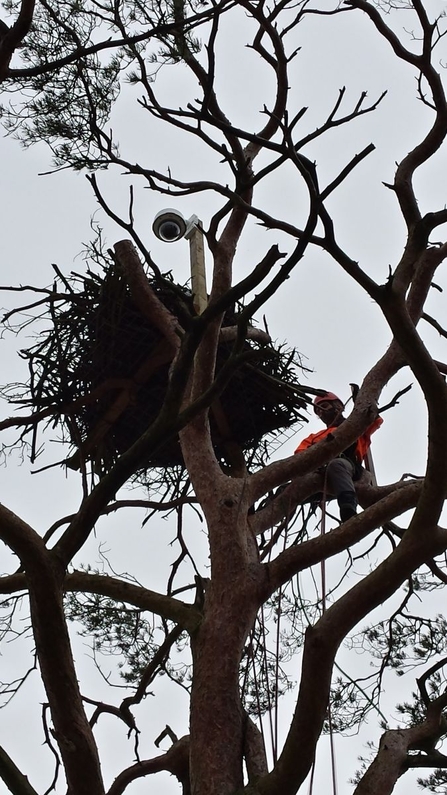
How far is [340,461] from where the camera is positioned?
427 cm

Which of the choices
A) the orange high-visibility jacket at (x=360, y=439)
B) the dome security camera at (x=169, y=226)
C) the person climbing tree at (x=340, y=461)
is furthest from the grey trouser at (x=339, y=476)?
the dome security camera at (x=169, y=226)

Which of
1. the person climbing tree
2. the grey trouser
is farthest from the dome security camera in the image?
the grey trouser

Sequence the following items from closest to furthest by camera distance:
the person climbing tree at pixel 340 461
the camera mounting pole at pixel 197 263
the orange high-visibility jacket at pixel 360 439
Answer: the person climbing tree at pixel 340 461
the orange high-visibility jacket at pixel 360 439
the camera mounting pole at pixel 197 263

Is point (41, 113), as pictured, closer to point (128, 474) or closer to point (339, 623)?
point (128, 474)

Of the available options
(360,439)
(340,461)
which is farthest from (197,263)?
(340,461)

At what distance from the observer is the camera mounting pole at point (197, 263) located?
16.0 ft

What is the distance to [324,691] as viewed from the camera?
251 centimetres

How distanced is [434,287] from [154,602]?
6.44 ft

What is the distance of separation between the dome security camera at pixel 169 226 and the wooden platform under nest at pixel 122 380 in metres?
0.45

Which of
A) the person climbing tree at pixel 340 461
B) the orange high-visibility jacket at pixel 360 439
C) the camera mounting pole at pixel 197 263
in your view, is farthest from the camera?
the camera mounting pole at pixel 197 263

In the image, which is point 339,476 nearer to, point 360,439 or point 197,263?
point 360,439

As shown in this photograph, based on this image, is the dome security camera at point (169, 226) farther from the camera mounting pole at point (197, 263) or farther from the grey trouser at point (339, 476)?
the grey trouser at point (339, 476)

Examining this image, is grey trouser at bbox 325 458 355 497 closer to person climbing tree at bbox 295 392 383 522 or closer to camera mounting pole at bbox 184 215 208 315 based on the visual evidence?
person climbing tree at bbox 295 392 383 522

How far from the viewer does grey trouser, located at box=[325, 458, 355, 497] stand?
421 centimetres
